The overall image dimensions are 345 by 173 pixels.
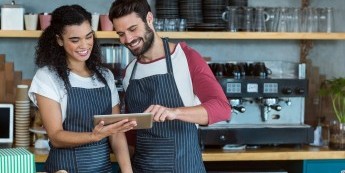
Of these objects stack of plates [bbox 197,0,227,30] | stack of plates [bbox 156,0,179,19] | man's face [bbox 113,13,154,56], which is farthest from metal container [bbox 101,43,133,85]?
man's face [bbox 113,13,154,56]

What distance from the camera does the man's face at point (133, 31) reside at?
7.75 feet

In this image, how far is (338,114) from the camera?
3.61 metres

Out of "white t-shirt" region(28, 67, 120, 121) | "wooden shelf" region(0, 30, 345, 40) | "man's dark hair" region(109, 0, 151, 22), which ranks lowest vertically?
"white t-shirt" region(28, 67, 120, 121)

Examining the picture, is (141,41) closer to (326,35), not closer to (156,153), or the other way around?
(156,153)

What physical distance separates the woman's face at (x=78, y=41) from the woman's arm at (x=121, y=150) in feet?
1.15

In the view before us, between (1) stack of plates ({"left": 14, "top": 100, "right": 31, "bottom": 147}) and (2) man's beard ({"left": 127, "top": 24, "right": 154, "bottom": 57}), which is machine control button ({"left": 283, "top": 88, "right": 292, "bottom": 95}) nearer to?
(2) man's beard ({"left": 127, "top": 24, "right": 154, "bottom": 57})

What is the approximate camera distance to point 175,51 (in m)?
2.54

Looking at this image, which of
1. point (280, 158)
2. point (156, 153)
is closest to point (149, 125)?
point (156, 153)

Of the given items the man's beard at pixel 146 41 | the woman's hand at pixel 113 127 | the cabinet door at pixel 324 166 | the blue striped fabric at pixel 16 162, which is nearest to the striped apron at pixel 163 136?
the man's beard at pixel 146 41

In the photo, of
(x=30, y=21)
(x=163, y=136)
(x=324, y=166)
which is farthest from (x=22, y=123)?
(x=324, y=166)

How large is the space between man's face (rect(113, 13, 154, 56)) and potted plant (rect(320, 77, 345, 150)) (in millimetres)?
1547

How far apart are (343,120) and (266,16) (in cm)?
76

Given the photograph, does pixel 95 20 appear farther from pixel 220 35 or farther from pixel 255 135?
pixel 255 135

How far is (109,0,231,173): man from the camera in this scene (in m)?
2.43
